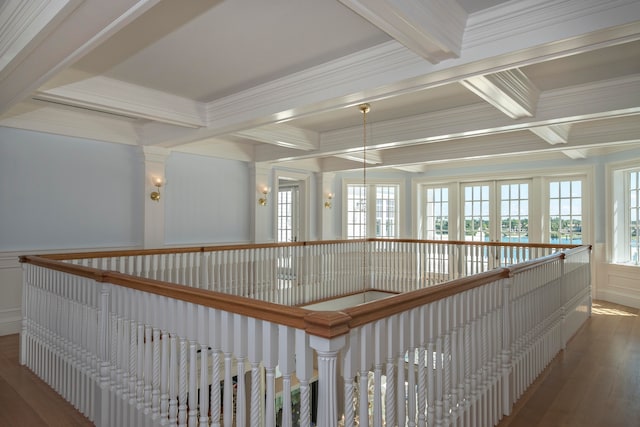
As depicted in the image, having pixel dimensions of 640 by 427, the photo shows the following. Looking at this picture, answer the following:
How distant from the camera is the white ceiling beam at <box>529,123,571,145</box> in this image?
5.06 m

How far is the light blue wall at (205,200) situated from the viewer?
21.1ft

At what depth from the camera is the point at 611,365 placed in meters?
3.76

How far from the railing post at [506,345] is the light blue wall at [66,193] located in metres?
5.12

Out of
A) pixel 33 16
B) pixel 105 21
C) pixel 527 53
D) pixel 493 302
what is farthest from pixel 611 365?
pixel 33 16

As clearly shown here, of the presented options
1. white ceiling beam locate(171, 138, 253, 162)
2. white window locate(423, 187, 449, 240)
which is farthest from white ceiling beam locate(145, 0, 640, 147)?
white window locate(423, 187, 449, 240)

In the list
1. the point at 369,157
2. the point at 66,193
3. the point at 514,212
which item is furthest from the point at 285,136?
the point at 514,212

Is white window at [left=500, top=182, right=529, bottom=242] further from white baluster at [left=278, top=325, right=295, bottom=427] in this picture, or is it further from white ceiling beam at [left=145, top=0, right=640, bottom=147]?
white baluster at [left=278, top=325, right=295, bottom=427]

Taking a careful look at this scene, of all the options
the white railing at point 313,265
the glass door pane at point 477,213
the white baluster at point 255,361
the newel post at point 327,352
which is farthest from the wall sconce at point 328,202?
the newel post at point 327,352

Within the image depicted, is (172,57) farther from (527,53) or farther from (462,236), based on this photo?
(462,236)

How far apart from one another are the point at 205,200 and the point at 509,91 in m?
5.08

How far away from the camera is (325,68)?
367cm

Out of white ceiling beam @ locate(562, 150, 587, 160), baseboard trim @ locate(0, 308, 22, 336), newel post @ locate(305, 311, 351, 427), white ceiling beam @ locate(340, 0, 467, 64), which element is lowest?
baseboard trim @ locate(0, 308, 22, 336)

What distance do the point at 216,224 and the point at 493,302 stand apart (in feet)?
17.8

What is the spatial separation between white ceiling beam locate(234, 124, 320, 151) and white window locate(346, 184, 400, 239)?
310cm
